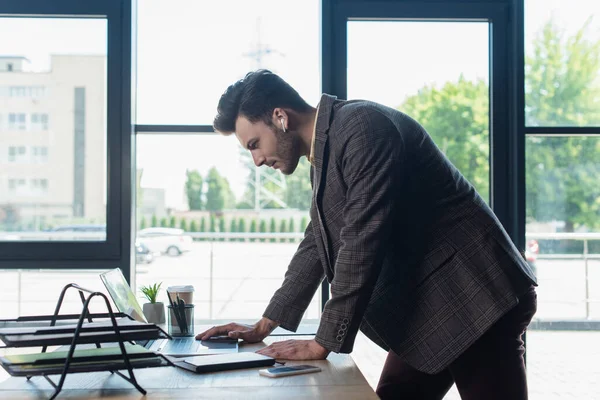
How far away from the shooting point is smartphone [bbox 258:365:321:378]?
1466 millimetres

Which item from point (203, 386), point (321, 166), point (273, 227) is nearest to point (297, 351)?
point (203, 386)

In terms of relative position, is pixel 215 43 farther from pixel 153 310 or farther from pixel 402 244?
pixel 402 244

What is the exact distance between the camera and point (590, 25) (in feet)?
10.4

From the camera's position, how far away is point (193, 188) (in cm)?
313

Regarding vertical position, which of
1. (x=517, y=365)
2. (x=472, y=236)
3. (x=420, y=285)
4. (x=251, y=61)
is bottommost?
(x=517, y=365)

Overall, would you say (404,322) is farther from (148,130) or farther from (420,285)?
(148,130)

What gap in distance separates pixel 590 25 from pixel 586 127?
466mm

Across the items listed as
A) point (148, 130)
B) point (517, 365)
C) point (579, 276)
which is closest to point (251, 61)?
point (148, 130)

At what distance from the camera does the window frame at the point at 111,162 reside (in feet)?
9.89

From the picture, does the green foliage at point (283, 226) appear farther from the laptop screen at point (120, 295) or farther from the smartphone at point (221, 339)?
the smartphone at point (221, 339)

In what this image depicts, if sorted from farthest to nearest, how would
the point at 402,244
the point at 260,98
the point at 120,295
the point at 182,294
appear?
the point at 182,294, the point at 120,295, the point at 260,98, the point at 402,244

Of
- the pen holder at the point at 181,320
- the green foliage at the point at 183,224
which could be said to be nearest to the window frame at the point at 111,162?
the green foliage at the point at 183,224

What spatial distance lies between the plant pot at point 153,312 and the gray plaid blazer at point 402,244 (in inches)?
32.7

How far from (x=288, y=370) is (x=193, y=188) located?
174cm
